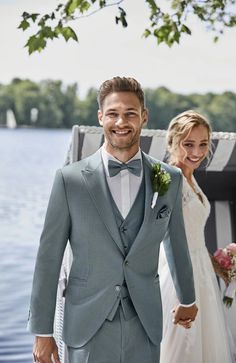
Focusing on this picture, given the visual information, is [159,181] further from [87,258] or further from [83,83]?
[83,83]

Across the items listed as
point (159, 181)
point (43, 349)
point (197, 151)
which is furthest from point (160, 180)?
point (197, 151)

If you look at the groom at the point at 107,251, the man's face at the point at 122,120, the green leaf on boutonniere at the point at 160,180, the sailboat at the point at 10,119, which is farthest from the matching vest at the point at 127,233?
the sailboat at the point at 10,119

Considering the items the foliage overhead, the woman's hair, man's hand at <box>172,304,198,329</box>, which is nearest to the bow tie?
man's hand at <box>172,304,198,329</box>

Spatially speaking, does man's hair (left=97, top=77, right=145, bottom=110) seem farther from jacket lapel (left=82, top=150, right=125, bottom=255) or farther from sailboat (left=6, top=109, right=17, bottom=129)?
sailboat (left=6, top=109, right=17, bottom=129)

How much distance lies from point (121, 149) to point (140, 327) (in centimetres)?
66

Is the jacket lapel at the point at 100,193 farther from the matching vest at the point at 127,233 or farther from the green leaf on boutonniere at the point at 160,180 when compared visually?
the green leaf on boutonniere at the point at 160,180

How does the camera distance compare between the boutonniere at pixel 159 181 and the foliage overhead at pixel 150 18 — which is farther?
the foliage overhead at pixel 150 18

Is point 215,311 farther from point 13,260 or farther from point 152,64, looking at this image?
point 152,64

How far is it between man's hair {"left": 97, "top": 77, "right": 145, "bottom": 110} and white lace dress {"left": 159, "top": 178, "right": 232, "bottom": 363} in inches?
47.2

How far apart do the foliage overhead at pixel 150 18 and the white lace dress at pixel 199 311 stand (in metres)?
1.14

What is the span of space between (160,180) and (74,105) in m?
41.1

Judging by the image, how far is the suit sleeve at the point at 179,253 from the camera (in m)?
2.97

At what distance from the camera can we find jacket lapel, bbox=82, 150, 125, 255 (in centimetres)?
275

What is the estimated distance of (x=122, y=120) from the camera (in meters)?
2.74
